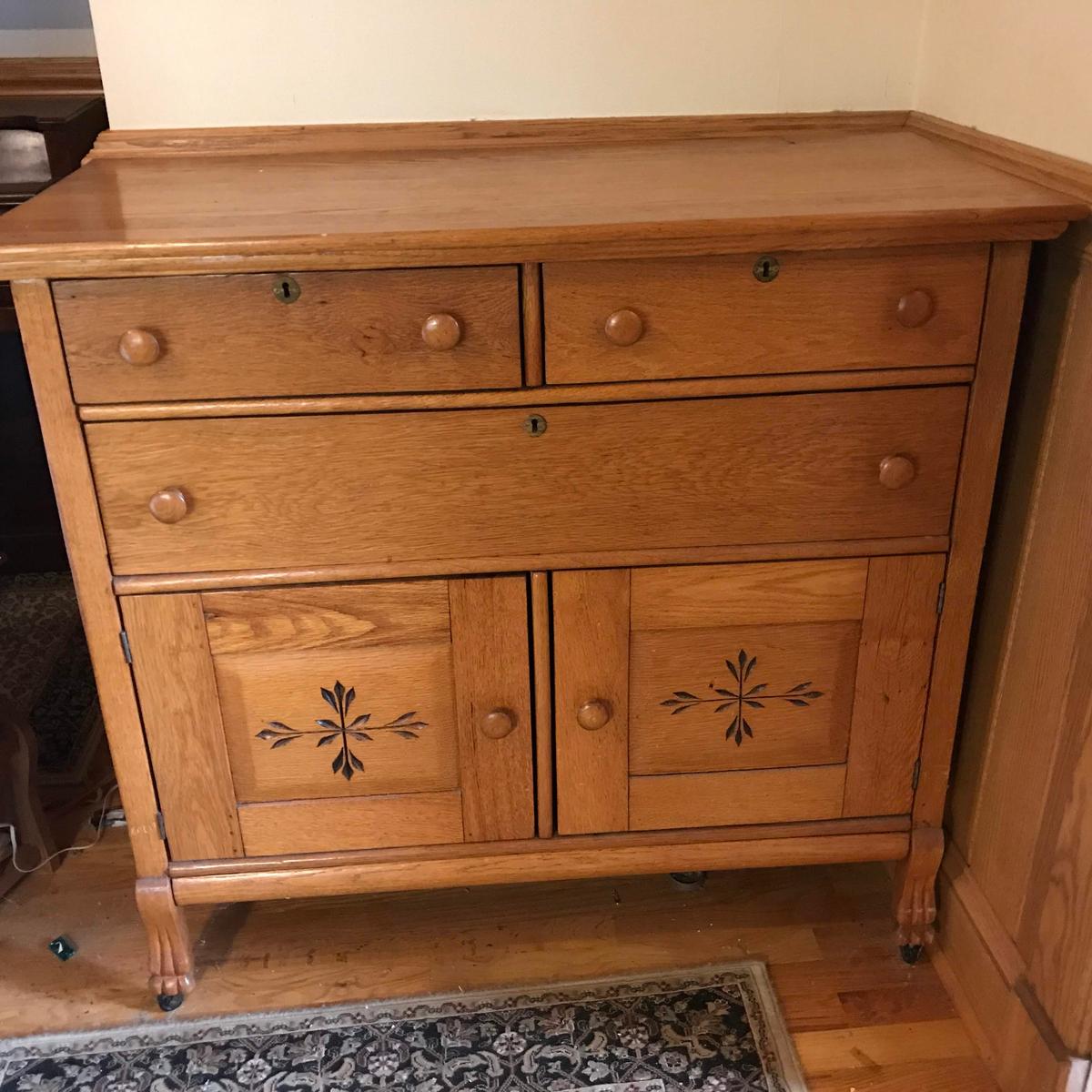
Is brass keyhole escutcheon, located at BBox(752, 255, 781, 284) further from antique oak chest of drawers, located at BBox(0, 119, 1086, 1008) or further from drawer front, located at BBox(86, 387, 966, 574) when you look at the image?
drawer front, located at BBox(86, 387, 966, 574)

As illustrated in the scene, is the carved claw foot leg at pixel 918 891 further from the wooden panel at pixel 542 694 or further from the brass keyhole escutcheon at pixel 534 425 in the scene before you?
the brass keyhole escutcheon at pixel 534 425

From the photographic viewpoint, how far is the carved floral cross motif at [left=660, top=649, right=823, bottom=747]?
1.33m

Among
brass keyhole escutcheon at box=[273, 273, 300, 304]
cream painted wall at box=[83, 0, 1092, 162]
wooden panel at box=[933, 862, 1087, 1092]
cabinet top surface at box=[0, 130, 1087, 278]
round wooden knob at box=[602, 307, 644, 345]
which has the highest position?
cream painted wall at box=[83, 0, 1092, 162]

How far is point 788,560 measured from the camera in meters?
1.26

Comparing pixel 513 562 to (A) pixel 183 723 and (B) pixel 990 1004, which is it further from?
(B) pixel 990 1004

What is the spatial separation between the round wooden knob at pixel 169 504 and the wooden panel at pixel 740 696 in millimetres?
528

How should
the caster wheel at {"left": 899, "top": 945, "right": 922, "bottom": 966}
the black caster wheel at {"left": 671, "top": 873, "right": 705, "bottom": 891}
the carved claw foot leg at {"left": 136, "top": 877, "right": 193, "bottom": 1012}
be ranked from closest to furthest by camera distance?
the carved claw foot leg at {"left": 136, "top": 877, "right": 193, "bottom": 1012} < the caster wheel at {"left": 899, "top": 945, "right": 922, "bottom": 966} < the black caster wheel at {"left": 671, "top": 873, "right": 705, "bottom": 891}


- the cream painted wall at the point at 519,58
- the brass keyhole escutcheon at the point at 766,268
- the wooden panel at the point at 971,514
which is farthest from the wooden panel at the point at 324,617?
the cream painted wall at the point at 519,58

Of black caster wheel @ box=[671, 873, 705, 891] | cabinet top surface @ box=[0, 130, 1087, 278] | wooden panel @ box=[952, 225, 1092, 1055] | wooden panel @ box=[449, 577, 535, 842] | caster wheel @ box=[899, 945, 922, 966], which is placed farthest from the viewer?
black caster wheel @ box=[671, 873, 705, 891]

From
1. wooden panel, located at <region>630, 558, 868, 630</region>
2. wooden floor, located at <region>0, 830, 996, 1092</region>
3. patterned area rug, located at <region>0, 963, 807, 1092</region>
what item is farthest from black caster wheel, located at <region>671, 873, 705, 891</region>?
wooden panel, located at <region>630, 558, 868, 630</region>

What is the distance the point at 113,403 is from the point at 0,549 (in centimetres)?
140

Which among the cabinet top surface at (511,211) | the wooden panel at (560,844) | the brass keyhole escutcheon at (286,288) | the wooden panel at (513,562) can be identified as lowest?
the wooden panel at (560,844)

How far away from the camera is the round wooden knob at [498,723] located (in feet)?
4.30

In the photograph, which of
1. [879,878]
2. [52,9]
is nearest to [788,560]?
[879,878]
